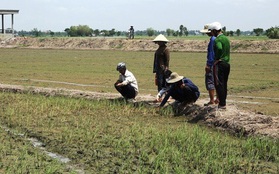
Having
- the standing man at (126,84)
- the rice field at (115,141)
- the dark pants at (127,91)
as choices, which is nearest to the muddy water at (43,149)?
the rice field at (115,141)

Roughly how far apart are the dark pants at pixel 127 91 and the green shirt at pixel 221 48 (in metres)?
2.51

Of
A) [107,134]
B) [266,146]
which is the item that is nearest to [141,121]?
[107,134]

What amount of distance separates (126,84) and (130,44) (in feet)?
104

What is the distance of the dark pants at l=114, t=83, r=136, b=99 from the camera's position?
394 inches

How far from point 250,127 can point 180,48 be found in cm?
3143

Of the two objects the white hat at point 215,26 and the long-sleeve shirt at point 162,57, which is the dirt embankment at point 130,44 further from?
the white hat at point 215,26

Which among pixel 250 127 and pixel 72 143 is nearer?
pixel 72 143

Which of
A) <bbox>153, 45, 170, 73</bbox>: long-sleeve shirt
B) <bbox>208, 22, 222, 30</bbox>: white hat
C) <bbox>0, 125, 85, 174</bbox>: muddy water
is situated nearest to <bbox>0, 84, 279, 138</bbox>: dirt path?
<bbox>153, 45, 170, 73</bbox>: long-sleeve shirt

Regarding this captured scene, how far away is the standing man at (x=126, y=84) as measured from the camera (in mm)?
9766

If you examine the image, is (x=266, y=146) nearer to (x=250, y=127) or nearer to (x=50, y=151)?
(x=250, y=127)

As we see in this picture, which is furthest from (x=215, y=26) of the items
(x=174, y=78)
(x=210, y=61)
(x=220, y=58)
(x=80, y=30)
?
(x=80, y=30)

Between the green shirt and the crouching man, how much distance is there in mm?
1008

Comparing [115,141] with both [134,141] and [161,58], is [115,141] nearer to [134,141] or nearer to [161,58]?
[134,141]

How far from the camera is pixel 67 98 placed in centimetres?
1110
